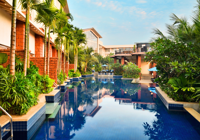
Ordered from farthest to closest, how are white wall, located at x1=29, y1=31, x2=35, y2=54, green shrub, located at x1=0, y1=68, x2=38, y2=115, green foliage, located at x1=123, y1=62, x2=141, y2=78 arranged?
green foliage, located at x1=123, y1=62, x2=141, y2=78 → white wall, located at x1=29, y1=31, x2=35, y2=54 → green shrub, located at x1=0, y1=68, x2=38, y2=115

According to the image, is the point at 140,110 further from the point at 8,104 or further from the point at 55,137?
the point at 8,104

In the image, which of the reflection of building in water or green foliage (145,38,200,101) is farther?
the reflection of building in water

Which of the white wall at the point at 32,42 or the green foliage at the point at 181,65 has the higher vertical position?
the white wall at the point at 32,42

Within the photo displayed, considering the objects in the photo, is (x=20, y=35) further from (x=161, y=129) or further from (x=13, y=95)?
(x=161, y=129)

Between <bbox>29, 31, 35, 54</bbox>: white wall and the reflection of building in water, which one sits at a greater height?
<bbox>29, 31, 35, 54</bbox>: white wall

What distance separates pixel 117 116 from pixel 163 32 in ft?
18.8

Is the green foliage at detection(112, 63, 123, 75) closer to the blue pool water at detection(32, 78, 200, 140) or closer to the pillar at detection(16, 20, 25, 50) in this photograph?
the pillar at detection(16, 20, 25, 50)

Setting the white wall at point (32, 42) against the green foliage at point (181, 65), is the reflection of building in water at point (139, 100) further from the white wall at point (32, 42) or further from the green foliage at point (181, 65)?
the white wall at point (32, 42)

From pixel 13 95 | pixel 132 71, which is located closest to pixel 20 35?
pixel 13 95

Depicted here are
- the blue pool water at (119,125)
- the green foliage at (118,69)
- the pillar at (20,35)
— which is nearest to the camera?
the blue pool water at (119,125)

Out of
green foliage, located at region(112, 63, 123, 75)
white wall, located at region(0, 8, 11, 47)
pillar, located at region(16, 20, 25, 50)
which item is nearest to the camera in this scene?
white wall, located at region(0, 8, 11, 47)

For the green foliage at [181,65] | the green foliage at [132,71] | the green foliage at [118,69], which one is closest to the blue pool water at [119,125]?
the green foliage at [181,65]

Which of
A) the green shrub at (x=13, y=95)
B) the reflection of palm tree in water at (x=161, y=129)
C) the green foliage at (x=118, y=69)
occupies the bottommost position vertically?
the reflection of palm tree in water at (x=161, y=129)

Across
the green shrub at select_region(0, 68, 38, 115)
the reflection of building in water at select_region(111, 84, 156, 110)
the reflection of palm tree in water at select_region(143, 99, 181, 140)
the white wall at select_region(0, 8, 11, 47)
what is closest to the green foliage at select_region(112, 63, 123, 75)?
the reflection of building in water at select_region(111, 84, 156, 110)
